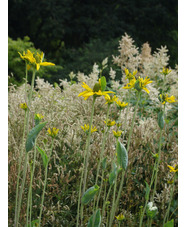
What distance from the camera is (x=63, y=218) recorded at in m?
1.62

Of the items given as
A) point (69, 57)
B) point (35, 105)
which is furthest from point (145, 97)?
point (69, 57)

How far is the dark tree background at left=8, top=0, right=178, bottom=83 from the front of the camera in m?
8.39

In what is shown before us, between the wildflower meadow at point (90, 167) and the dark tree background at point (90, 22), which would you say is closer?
the wildflower meadow at point (90, 167)

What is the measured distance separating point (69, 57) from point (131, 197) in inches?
259

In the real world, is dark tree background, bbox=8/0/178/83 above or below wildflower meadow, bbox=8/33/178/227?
above

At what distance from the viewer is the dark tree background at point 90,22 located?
27.5 feet

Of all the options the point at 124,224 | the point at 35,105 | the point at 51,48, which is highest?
the point at 51,48

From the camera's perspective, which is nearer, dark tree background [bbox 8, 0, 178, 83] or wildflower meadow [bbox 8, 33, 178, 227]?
wildflower meadow [bbox 8, 33, 178, 227]

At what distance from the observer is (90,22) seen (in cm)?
895

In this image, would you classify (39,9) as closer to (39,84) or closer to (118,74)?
(118,74)

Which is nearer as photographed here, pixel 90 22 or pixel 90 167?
pixel 90 167

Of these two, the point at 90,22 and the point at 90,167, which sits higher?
the point at 90,22

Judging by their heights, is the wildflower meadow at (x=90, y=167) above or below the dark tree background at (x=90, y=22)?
below
